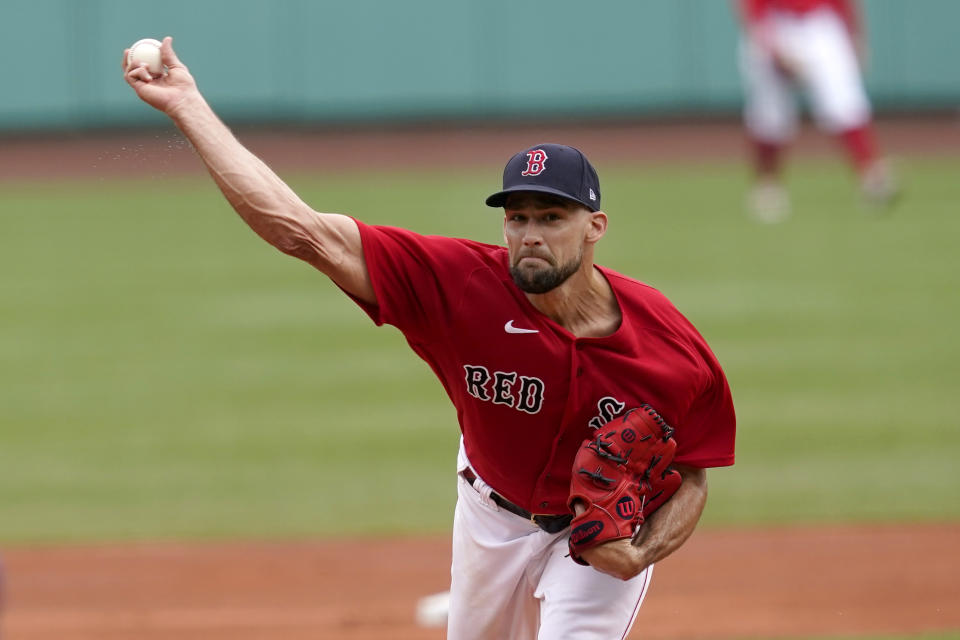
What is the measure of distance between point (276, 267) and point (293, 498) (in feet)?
22.3

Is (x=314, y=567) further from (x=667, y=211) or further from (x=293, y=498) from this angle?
(x=667, y=211)

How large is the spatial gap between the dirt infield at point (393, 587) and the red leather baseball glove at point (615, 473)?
6.75 ft

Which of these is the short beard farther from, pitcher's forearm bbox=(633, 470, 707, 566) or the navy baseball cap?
pitcher's forearm bbox=(633, 470, 707, 566)

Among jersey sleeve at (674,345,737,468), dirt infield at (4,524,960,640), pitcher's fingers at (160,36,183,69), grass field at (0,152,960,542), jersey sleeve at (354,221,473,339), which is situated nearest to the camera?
pitcher's fingers at (160,36,183,69)

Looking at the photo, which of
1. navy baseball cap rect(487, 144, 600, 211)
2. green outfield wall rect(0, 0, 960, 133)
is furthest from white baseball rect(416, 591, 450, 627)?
green outfield wall rect(0, 0, 960, 133)

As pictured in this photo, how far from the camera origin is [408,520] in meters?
7.51

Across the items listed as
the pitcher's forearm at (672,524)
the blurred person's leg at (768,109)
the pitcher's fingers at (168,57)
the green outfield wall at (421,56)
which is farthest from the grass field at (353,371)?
the green outfield wall at (421,56)

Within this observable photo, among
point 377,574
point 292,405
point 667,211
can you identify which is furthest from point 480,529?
point 667,211

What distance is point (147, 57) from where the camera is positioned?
368 centimetres

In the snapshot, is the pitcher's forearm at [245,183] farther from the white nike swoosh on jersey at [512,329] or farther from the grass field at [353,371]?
the grass field at [353,371]

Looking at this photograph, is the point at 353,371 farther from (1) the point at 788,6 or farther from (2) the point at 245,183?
(2) the point at 245,183

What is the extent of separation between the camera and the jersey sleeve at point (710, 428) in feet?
13.2

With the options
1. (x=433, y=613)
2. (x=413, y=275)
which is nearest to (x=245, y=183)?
(x=413, y=275)

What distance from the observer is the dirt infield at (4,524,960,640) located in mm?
5887
